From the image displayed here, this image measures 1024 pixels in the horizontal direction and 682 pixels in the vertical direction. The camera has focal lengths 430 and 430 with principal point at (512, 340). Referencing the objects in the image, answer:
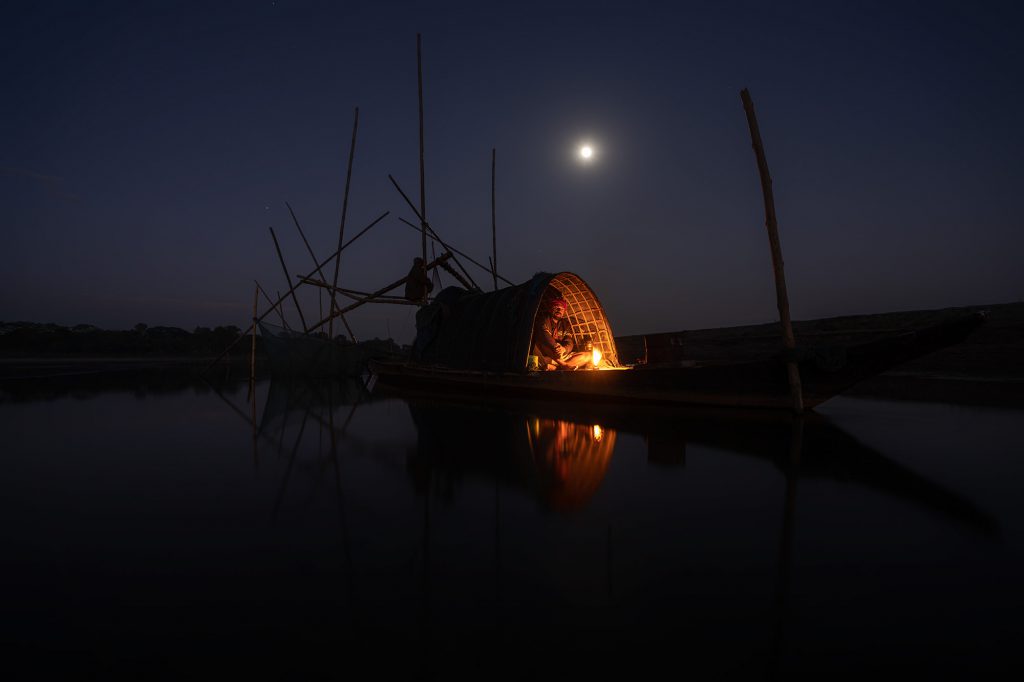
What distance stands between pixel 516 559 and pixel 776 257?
343 inches

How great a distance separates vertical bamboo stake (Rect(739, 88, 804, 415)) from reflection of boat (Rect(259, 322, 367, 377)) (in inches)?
772

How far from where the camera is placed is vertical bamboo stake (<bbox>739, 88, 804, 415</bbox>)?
866 cm

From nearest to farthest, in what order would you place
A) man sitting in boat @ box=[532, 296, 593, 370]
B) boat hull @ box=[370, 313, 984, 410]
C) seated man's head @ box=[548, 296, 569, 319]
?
boat hull @ box=[370, 313, 984, 410], man sitting in boat @ box=[532, 296, 593, 370], seated man's head @ box=[548, 296, 569, 319]

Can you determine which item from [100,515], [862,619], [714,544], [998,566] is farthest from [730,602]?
[100,515]

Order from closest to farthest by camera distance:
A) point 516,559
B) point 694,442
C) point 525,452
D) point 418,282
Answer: point 516,559 < point 525,452 < point 694,442 < point 418,282

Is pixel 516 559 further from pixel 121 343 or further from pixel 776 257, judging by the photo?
pixel 121 343

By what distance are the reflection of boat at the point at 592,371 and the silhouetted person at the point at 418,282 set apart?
1804mm

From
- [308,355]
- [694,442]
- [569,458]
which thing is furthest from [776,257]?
[308,355]

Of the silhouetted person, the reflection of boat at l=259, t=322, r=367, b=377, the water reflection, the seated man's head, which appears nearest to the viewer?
the water reflection

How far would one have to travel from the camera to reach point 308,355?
22750 mm

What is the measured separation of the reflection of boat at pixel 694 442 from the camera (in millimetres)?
4541

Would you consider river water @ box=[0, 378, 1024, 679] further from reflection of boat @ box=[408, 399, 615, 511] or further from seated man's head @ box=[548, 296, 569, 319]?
seated man's head @ box=[548, 296, 569, 319]

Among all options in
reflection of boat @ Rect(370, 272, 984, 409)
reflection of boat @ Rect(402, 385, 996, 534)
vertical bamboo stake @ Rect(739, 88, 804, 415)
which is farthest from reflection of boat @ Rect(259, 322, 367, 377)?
vertical bamboo stake @ Rect(739, 88, 804, 415)

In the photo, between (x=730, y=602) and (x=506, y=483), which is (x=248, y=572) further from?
(x=730, y=602)
